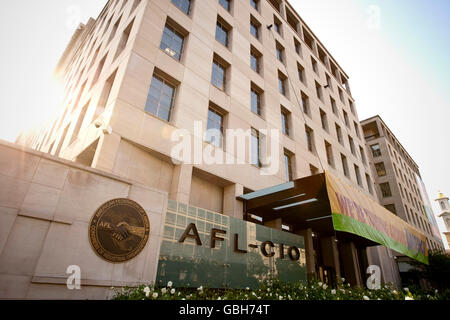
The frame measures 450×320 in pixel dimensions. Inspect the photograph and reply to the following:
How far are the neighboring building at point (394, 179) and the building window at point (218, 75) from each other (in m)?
31.8

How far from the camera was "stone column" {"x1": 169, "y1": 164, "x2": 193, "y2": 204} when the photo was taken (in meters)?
9.74

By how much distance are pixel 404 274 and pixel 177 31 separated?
35544 mm

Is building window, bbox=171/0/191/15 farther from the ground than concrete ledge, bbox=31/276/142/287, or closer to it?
farther from the ground

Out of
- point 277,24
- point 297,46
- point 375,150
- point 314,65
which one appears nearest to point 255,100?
point 277,24

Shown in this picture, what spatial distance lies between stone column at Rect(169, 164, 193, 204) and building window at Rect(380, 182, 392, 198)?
3595 centimetres

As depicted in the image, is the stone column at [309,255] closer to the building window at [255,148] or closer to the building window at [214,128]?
the building window at [255,148]

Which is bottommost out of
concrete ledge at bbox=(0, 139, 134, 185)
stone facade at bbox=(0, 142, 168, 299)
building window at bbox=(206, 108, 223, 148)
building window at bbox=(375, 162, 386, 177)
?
stone facade at bbox=(0, 142, 168, 299)

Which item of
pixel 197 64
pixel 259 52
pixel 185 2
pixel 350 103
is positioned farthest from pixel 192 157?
pixel 350 103

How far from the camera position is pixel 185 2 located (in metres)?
14.4

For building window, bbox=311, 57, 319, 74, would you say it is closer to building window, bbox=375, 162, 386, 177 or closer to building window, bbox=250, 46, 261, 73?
building window, bbox=250, 46, 261, 73

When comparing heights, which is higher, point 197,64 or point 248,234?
point 197,64

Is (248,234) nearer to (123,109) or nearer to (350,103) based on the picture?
(123,109)

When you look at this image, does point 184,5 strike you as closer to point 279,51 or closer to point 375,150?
point 279,51

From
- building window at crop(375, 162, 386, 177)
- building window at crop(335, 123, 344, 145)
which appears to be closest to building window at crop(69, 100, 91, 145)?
building window at crop(335, 123, 344, 145)
